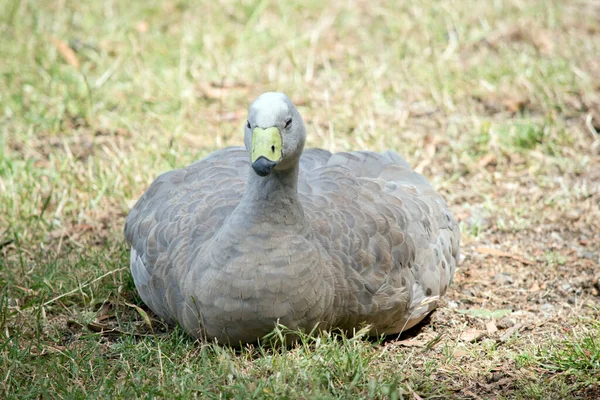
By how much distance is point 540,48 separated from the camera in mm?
6168

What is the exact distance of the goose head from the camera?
111 inches

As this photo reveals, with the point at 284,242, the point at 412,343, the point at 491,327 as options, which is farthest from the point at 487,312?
the point at 284,242

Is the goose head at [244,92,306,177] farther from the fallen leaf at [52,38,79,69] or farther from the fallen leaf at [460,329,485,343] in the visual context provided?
the fallen leaf at [52,38,79,69]

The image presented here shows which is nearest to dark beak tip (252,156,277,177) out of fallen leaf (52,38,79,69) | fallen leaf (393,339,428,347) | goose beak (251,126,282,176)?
goose beak (251,126,282,176)

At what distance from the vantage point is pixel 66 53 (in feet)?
20.0

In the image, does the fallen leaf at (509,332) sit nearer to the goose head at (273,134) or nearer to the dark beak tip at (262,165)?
the goose head at (273,134)

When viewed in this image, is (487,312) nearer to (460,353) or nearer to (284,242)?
(460,353)

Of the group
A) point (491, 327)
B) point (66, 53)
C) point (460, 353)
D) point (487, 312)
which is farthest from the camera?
point (66, 53)

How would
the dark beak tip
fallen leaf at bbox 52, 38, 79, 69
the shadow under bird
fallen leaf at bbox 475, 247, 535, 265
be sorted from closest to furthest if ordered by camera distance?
the dark beak tip
the shadow under bird
fallen leaf at bbox 475, 247, 535, 265
fallen leaf at bbox 52, 38, 79, 69

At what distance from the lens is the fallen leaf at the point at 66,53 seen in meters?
6.05

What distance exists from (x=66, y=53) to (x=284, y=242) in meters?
3.65

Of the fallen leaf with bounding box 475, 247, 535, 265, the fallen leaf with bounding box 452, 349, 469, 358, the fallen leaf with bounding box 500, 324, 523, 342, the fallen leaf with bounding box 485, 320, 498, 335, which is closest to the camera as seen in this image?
the fallen leaf with bounding box 452, 349, 469, 358

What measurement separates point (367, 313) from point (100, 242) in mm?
1720

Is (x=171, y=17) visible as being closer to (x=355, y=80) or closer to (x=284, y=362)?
(x=355, y=80)
